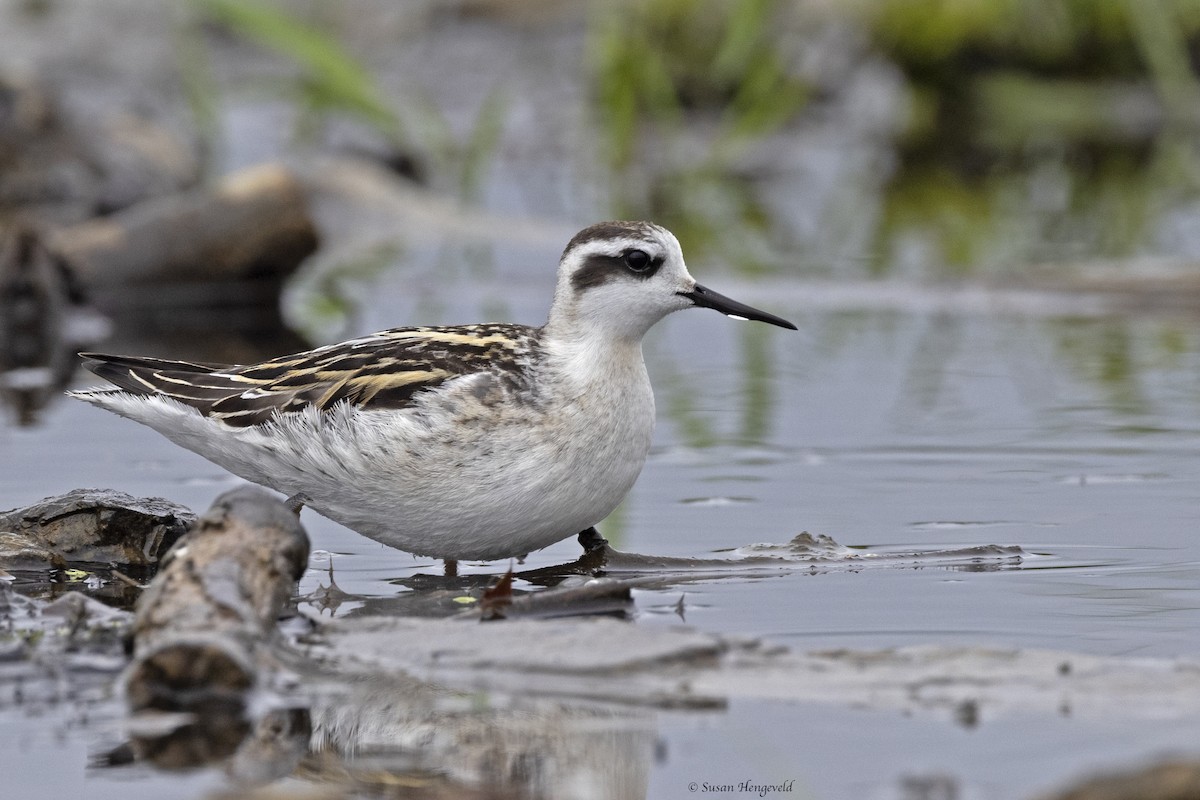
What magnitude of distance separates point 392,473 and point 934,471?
3176 millimetres

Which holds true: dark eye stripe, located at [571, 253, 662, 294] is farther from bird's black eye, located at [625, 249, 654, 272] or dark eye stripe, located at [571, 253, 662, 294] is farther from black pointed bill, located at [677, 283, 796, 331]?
black pointed bill, located at [677, 283, 796, 331]

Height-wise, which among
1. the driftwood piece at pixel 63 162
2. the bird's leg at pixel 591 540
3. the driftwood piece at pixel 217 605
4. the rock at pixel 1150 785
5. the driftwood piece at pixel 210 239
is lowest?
the rock at pixel 1150 785

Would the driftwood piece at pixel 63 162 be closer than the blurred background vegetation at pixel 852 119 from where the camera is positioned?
No

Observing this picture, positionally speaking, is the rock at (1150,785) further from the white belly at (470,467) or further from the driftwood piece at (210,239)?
the driftwood piece at (210,239)

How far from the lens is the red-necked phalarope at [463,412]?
700cm

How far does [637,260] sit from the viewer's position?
24.9ft

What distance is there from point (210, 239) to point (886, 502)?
7238 millimetres

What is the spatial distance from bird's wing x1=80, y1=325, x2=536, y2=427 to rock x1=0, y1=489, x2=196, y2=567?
54cm

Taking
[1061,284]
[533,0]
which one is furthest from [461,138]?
[1061,284]

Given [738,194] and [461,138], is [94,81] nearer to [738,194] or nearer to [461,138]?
[461,138]

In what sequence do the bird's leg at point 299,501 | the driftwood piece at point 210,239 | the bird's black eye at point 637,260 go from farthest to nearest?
the driftwood piece at point 210,239
the bird's black eye at point 637,260
the bird's leg at point 299,501

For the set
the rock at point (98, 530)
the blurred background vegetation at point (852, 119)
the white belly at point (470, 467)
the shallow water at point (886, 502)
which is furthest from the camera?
the blurred background vegetation at point (852, 119)

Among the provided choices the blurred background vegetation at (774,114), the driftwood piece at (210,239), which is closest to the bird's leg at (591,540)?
the driftwood piece at (210,239)

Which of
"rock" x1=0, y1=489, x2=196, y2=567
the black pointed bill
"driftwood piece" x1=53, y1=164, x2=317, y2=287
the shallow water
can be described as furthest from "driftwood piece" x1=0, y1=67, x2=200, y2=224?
the black pointed bill
